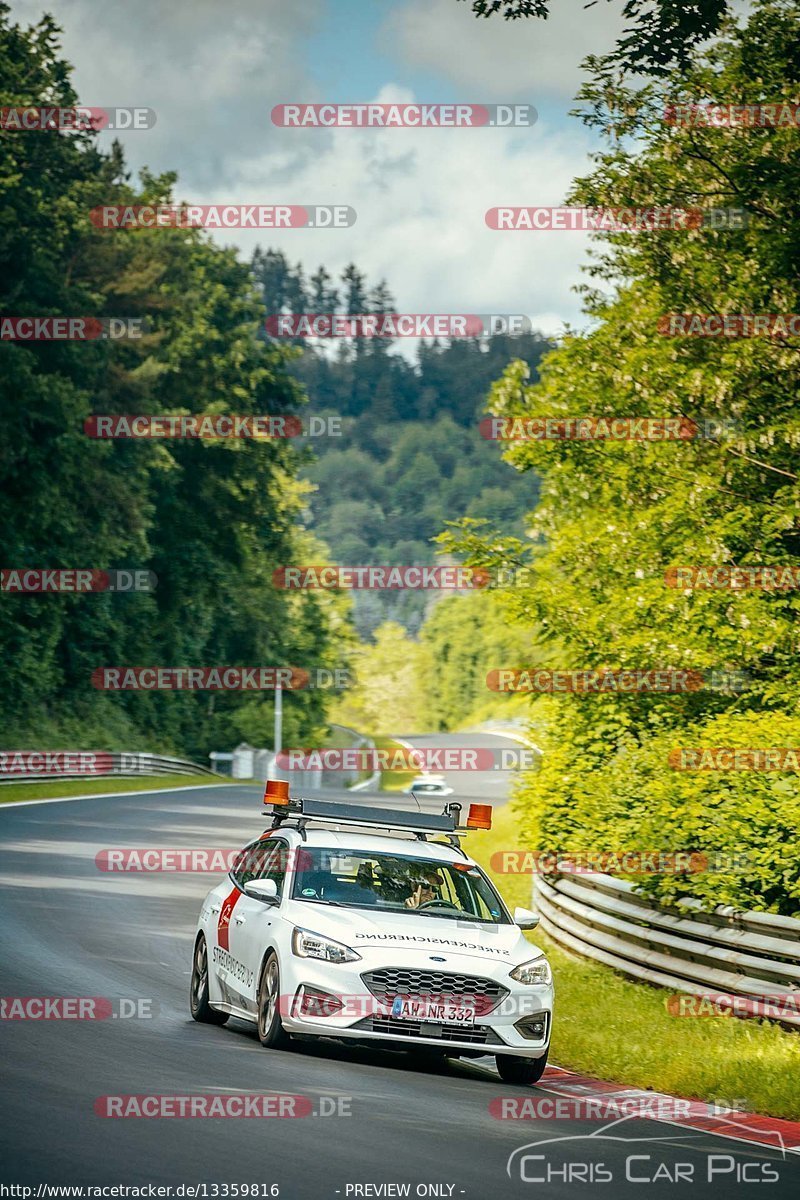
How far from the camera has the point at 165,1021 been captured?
43.3 feet

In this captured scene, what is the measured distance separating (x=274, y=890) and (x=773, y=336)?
1113cm

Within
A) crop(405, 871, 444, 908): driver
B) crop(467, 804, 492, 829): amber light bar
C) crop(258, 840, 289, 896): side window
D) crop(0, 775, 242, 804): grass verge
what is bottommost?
crop(0, 775, 242, 804): grass verge

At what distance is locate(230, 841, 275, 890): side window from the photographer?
13.4m

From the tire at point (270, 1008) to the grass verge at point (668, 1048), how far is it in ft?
7.25

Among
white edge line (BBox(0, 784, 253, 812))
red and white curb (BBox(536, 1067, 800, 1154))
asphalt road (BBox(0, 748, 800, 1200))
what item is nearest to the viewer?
asphalt road (BBox(0, 748, 800, 1200))

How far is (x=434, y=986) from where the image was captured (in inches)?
450

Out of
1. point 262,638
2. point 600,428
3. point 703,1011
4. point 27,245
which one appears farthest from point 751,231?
point 262,638

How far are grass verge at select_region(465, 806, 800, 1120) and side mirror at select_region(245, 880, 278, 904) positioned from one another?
2.44m

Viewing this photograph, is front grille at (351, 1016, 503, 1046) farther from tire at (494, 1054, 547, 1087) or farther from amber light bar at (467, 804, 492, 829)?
amber light bar at (467, 804, 492, 829)

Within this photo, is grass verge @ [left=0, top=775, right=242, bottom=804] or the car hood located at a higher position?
the car hood

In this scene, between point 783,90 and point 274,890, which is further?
point 783,90

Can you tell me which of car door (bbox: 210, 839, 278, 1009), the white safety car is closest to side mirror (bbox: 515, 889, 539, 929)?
the white safety car

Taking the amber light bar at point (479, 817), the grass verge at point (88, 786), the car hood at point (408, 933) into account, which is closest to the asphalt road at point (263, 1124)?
the car hood at point (408, 933)

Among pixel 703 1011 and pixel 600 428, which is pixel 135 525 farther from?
pixel 703 1011
